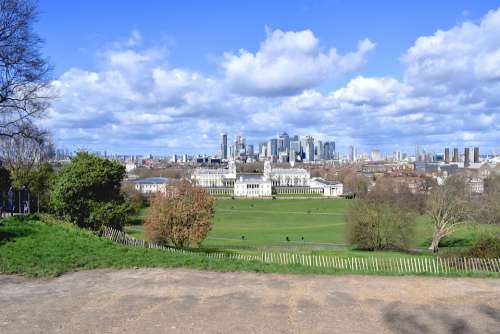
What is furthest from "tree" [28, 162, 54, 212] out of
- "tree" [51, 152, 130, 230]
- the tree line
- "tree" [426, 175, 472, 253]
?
"tree" [426, 175, 472, 253]

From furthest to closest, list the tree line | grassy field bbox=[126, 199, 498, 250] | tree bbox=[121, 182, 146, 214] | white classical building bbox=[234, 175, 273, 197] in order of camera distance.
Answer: white classical building bbox=[234, 175, 273, 197] → grassy field bbox=[126, 199, 498, 250] → the tree line → tree bbox=[121, 182, 146, 214]

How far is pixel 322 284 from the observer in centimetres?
1391

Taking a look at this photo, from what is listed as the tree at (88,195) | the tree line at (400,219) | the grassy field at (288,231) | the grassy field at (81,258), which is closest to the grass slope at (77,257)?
the grassy field at (81,258)

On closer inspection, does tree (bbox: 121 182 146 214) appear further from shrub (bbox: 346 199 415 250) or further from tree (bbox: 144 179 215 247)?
shrub (bbox: 346 199 415 250)

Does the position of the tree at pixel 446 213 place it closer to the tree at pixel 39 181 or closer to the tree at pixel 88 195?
the tree at pixel 88 195

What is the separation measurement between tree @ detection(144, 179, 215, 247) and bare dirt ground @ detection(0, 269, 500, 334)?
19.7 metres

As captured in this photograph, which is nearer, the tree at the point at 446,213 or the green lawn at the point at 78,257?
the green lawn at the point at 78,257

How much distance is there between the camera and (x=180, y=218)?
35.2m

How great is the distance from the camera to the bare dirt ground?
33.2 feet

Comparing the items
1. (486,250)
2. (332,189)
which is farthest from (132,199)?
(332,189)

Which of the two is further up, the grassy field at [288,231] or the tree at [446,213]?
the tree at [446,213]

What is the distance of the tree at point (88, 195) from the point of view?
27797 millimetres

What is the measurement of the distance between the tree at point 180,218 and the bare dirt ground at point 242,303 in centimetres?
1974

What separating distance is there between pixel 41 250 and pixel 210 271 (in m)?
6.30
